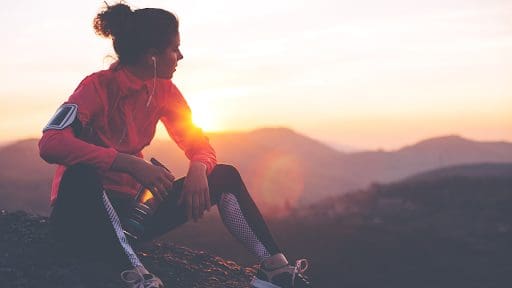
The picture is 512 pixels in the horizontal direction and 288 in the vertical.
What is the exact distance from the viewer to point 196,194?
3729mm

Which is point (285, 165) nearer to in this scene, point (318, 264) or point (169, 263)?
point (318, 264)

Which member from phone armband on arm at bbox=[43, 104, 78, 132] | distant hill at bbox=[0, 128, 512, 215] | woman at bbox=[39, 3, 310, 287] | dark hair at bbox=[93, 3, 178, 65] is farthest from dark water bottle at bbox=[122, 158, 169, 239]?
distant hill at bbox=[0, 128, 512, 215]

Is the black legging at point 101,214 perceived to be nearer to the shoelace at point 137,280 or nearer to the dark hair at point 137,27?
the shoelace at point 137,280

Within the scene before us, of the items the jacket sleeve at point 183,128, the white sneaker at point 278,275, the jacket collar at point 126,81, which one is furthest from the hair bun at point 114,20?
the white sneaker at point 278,275

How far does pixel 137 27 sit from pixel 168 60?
0.28 m

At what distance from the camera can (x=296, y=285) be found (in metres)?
3.80

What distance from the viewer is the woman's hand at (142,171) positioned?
3.53 meters

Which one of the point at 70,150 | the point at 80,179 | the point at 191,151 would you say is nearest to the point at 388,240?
the point at 191,151

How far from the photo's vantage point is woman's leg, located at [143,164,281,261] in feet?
12.8

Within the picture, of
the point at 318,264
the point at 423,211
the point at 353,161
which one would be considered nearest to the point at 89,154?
the point at 318,264

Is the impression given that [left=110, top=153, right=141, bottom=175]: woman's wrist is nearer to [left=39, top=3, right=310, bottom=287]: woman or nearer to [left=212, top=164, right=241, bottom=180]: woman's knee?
[left=39, top=3, right=310, bottom=287]: woman

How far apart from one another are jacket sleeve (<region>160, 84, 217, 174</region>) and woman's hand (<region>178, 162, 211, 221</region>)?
382 mm

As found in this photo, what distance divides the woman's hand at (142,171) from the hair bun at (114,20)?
86 cm

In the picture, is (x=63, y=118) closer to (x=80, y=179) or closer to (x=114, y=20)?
(x=80, y=179)
